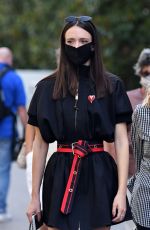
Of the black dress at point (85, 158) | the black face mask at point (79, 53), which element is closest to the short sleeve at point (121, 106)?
the black dress at point (85, 158)

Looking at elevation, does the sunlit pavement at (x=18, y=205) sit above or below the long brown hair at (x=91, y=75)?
below

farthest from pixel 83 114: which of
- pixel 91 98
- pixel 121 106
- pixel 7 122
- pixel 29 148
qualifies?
pixel 7 122

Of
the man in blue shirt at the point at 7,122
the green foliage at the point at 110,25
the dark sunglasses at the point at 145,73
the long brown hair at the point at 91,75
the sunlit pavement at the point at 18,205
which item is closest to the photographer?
the long brown hair at the point at 91,75

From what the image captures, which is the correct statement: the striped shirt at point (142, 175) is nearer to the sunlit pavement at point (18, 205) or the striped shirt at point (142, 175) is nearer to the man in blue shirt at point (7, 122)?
the sunlit pavement at point (18, 205)

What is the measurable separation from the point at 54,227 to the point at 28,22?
23.5 metres

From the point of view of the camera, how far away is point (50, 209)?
4.72m

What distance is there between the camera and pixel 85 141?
4.70m

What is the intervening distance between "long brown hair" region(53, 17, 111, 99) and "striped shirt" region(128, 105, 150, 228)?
31 cm

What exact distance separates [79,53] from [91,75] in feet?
0.51

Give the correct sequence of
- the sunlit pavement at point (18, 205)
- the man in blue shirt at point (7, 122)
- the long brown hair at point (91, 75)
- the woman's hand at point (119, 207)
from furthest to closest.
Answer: the man in blue shirt at point (7, 122) → the sunlit pavement at point (18, 205) → the long brown hair at point (91, 75) → the woman's hand at point (119, 207)

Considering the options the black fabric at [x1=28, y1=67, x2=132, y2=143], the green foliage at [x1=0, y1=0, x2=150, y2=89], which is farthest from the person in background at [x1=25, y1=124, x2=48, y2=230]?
the green foliage at [x1=0, y1=0, x2=150, y2=89]

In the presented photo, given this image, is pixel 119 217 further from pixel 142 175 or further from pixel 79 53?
pixel 79 53

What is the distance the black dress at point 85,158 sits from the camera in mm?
4648

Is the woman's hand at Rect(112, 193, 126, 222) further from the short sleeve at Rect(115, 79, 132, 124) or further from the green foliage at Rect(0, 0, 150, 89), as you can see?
the green foliage at Rect(0, 0, 150, 89)
